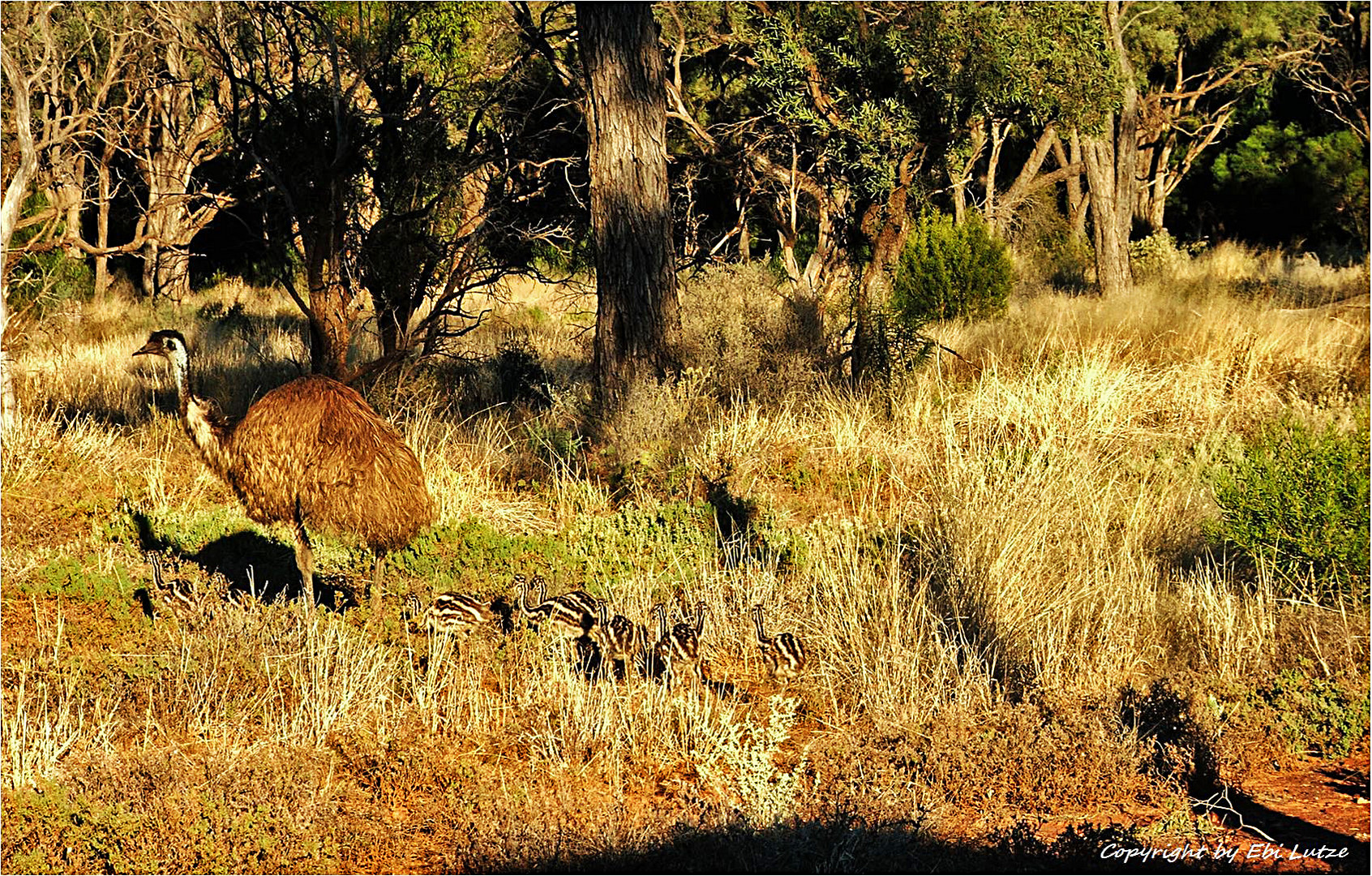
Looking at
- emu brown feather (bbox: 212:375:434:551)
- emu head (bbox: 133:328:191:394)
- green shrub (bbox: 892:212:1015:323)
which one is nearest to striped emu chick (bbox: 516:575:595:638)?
emu brown feather (bbox: 212:375:434:551)

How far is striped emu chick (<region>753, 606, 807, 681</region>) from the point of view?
5.53 m

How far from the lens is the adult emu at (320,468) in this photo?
6.07 m

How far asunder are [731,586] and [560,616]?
1.08 m

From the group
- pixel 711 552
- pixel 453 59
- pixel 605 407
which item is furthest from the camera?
pixel 453 59

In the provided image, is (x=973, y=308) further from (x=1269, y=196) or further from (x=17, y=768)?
(x=1269, y=196)

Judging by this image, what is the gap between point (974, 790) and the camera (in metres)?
4.55

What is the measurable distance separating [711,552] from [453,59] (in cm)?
1043

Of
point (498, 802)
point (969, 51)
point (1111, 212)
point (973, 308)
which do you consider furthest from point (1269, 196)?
point (498, 802)

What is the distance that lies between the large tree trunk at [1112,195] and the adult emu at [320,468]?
42.0ft

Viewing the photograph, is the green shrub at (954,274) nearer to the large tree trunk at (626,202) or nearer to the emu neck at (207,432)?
the large tree trunk at (626,202)

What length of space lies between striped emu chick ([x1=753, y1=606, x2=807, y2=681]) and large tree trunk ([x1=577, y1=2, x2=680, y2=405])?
3.93m

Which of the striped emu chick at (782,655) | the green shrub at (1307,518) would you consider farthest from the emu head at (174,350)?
the green shrub at (1307,518)

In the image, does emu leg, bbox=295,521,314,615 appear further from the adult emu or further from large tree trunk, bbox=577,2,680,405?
large tree trunk, bbox=577,2,680,405

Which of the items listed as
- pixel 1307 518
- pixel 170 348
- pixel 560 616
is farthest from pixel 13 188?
pixel 1307 518
